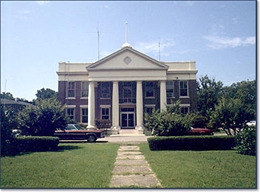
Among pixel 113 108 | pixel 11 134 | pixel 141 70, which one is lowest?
pixel 11 134

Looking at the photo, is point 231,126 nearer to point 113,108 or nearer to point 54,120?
point 54,120

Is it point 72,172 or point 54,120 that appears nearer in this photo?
point 72,172

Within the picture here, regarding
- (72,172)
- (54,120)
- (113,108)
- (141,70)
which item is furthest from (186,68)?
(72,172)

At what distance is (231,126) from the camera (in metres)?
15.0

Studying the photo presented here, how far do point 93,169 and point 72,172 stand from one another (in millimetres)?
823

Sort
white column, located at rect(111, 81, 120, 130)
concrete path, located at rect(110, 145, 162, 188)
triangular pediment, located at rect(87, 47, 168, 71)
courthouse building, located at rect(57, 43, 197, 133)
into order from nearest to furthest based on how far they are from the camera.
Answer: concrete path, located at rect(110, 145, 162, 188)
white column, located at rect(111, 81, 120, 130)
triangular pediment, located at rect(87, 47, 168, 71)
courthouse building, located at rect(57, 43, 197, 133)

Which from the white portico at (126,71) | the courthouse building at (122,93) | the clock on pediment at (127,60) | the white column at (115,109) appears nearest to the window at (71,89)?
the courthouse building at (122,93)

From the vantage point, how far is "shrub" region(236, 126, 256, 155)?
11.8 metres

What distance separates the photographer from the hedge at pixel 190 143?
14.3 metres

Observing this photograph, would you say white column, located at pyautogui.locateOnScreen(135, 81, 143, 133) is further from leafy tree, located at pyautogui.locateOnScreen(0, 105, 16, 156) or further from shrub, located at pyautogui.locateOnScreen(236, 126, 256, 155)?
leafy tree, located at pyautogui.locateOnScreen(0, 105, 16, 156)

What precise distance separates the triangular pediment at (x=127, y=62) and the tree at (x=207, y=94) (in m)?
12.1

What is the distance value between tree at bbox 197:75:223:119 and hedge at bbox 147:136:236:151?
25.6 metres

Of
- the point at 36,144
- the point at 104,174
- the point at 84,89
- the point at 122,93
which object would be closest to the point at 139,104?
the point at 122,93

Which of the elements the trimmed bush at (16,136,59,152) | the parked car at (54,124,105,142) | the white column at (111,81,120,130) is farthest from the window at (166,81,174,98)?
the trimmed bush at (16,136,59,152)
